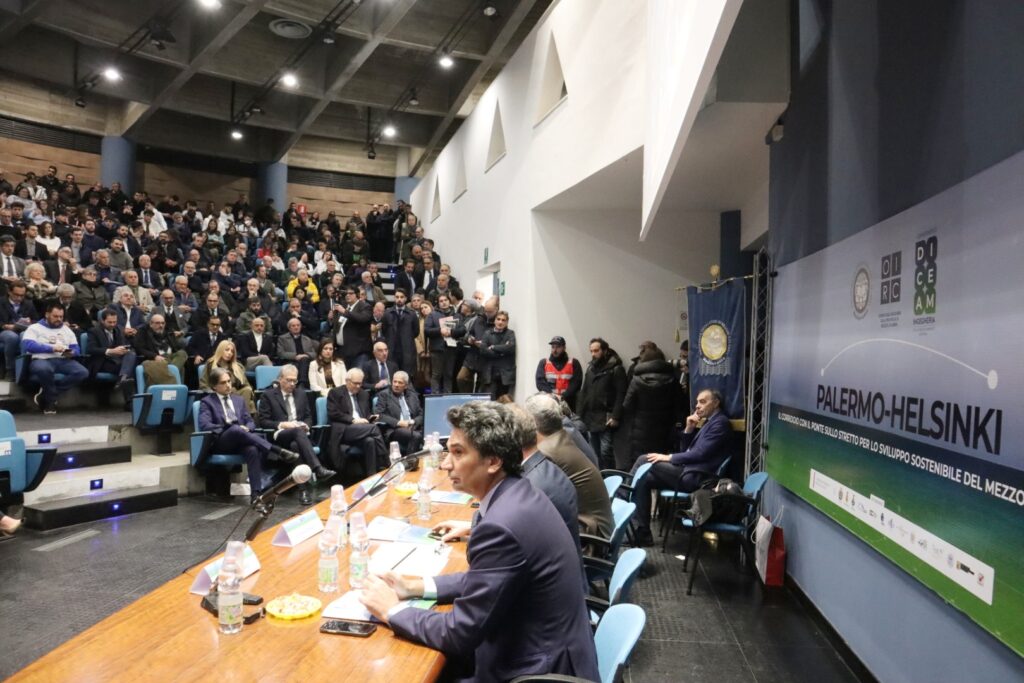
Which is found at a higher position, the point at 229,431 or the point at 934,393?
the point at 934,393

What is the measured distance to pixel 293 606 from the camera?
1822mm

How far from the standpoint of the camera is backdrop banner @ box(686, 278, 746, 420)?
5746 millimetres

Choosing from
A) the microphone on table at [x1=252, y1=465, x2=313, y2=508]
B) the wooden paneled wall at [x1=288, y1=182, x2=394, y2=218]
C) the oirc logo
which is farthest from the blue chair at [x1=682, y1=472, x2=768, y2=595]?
the wooden paneled wall at [x1=288, y1=182, x2=394, y2=218]

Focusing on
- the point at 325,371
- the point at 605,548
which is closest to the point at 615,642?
the point at 605,548

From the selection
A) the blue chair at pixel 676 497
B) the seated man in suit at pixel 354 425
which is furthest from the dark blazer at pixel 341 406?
the blue chair at pixel 676 497

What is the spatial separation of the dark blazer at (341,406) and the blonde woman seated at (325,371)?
795 mm

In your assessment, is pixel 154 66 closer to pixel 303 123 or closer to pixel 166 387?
pixel 303 123

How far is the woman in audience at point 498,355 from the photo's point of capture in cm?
802

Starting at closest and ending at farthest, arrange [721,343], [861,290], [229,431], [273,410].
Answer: [861,290] < [229,431] < [721,343] < [273,410]

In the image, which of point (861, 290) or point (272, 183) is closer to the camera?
point (861, 290)

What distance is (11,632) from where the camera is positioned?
3.18 m

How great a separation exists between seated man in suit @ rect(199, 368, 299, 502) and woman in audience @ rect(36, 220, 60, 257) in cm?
458

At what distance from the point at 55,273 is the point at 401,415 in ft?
15.5

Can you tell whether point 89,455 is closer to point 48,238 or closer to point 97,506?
point 97,506
